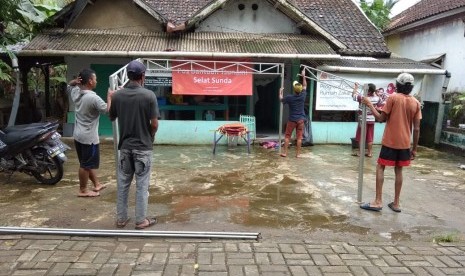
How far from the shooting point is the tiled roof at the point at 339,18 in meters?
12.0

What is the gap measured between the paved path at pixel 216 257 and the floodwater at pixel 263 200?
0.41 m

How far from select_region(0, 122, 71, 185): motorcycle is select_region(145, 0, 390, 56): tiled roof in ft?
20.6

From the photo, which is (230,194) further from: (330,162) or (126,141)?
(330,162)

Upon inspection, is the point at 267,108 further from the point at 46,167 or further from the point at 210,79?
the point at 46,167

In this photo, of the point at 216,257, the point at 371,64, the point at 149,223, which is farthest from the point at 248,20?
the point at 216,257

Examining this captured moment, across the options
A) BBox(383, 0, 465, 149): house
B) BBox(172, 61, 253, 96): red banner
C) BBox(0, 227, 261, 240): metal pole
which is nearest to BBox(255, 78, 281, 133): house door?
BBox(172, 61, 253, 96): red banner

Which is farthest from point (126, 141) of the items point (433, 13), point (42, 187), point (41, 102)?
point (41, 102)

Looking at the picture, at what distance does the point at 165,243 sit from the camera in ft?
13.4

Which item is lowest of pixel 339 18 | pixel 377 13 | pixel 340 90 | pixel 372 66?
pixel 340 90

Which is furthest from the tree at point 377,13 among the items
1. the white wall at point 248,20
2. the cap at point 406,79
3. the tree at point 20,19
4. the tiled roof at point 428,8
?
the cap at point 406,79

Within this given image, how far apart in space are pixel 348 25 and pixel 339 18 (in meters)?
0.46

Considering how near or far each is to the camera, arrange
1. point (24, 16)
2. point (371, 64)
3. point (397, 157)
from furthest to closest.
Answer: point (371, 64) → point (24, 16) → point (397, 157)

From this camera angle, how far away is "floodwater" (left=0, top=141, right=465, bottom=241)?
186 inches

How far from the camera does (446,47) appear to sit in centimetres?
1212
